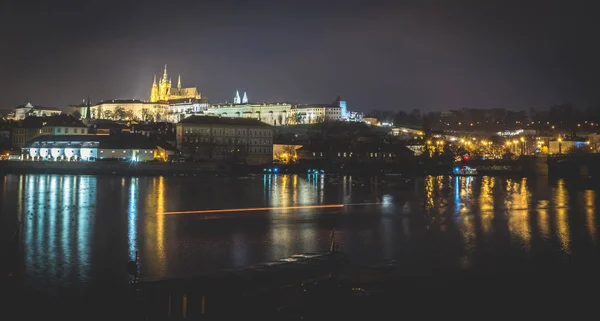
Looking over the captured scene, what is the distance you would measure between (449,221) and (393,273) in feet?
22.9

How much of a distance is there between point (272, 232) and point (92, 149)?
34085 millimetres

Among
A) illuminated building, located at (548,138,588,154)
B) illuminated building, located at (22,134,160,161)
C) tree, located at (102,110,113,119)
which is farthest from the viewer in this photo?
tree, located at (102,110,113,119)

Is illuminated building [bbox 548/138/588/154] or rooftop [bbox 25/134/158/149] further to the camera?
illuminated building [bbox 548/138/588/154]

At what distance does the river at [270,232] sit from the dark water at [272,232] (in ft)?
0.09

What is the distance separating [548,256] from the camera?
1046 cm

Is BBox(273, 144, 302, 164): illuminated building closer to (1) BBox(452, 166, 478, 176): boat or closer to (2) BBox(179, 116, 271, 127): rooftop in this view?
(2) BBox(179, 116, 271, 127): rooftop

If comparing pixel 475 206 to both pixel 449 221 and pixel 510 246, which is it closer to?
pixel 449 221

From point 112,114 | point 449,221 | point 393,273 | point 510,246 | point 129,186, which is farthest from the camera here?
point 112,114

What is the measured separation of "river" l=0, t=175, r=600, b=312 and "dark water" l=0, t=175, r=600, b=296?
0.09ft

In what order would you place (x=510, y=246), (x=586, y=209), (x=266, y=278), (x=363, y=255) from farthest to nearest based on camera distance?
1. (x=586, y=209)
2. (x=510, y=246)
3. (x=363, y=255)
4. (x=266, y=278)

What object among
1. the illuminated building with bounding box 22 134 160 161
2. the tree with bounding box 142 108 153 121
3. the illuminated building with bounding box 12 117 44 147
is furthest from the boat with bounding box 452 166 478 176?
the tree with bounding box 142 108 153 121

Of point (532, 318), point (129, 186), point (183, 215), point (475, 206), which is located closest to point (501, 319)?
point (532, 318)

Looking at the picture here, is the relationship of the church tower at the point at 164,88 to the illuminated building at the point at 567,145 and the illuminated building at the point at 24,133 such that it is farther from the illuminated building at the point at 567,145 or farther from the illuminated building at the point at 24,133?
the illuminated building at the point at 567,145

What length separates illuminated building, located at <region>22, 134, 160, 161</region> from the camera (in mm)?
41906
